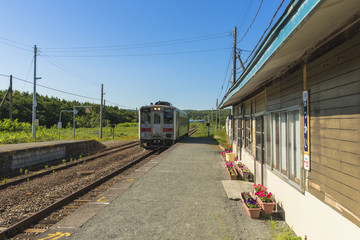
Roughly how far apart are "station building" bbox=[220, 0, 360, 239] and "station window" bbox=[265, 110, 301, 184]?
16 millimetres

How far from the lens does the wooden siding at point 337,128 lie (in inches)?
83.1

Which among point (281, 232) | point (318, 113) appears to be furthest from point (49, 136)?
point (318, 113)

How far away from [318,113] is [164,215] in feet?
10.1

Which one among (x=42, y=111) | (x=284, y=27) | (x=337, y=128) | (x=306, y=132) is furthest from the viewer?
(x=42, y=111)

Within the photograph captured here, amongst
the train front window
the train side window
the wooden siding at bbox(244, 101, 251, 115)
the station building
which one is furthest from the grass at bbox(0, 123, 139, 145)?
the station building

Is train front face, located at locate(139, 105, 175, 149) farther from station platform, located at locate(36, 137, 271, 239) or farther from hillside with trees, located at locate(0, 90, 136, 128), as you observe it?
hillside with trees, located at locate(0, 90, 136, 128)

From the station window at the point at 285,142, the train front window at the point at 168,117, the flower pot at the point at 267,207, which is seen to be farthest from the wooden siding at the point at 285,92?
the train front window at the point at 168,117

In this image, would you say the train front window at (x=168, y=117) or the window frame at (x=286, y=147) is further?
the train front window at (x=168, y=117)

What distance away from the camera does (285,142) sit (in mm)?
4027

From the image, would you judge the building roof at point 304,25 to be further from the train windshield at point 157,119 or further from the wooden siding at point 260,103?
the train windshield at point 157,119

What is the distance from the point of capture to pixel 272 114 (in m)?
4.78

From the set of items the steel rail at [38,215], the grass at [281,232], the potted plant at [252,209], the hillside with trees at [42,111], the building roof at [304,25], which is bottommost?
the steel rail at [38,215]

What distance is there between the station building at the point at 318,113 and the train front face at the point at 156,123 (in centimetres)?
1142

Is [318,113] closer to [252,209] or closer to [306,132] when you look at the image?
[306,132]
